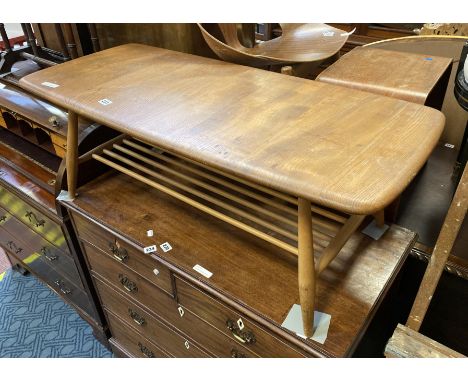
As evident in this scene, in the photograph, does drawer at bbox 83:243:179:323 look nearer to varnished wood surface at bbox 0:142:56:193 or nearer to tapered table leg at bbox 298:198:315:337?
varnished wood surface at bbox 0:142:56:193

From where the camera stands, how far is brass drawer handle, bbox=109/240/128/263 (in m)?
1.11

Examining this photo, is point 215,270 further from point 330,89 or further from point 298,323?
point 330,89

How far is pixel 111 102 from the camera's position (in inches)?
35.1

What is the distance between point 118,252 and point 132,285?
5.1 inches

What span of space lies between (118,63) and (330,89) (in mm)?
590

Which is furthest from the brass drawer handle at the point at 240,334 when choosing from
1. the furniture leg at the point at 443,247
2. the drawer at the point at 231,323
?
the furniture leg at the point at 443,247

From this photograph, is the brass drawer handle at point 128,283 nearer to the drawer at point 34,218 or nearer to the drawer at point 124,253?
the drawer at point 124,253

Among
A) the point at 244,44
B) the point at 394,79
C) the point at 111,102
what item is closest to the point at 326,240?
the point at 394,79

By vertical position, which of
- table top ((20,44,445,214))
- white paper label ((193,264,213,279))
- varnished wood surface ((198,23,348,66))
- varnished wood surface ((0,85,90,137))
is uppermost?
table top ((20,44,445,214))

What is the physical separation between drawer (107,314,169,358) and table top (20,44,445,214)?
0.84 m

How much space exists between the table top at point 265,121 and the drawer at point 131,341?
84cm

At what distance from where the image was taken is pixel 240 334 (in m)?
0.91

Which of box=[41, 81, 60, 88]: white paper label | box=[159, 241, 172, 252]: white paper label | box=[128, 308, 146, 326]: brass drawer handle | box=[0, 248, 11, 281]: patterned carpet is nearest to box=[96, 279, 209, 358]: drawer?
box=[128, 308, 146, 326]: brass drawer handle

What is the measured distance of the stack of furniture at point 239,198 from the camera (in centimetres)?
66
